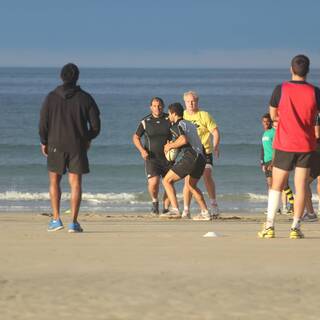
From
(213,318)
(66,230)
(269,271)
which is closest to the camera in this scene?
(213,318)

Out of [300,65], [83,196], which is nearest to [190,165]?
[300,65]

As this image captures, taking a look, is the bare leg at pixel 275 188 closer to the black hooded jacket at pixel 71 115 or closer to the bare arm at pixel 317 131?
the bare arm at pixel 317 131

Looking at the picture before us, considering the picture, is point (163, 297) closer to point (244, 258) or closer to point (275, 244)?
point (244, 258)

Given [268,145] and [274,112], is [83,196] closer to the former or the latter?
[268,145]

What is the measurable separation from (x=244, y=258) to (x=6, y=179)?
679 inches

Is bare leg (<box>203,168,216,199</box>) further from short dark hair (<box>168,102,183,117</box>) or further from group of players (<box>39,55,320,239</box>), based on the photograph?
group of players (<box>39,55,320,239</box>)

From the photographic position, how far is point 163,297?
736 centimetres

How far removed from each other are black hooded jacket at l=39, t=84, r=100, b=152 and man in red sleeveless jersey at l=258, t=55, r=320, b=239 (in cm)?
175

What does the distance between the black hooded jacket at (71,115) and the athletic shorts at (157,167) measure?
420 centimetres

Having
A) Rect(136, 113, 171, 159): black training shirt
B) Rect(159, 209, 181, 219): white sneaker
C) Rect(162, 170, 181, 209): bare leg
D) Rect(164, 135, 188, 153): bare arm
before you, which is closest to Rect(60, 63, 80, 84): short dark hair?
Rect(164, 135, 188, 153): bare arm

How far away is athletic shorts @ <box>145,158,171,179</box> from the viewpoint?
48.5 feet

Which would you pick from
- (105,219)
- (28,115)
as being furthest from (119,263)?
(28,115)

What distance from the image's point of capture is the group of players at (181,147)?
44.9ft

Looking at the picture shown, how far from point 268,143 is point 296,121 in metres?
5.38
